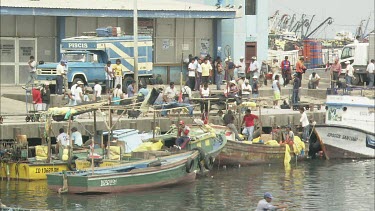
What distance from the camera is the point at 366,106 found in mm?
50562

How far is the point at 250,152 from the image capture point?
47.0m

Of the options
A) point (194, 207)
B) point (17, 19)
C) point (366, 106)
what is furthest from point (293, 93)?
point (194, 207)

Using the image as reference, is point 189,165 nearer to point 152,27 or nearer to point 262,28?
point 152,27

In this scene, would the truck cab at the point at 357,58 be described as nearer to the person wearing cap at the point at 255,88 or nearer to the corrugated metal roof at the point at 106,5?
the corrugated metal roof at the point at 106,5

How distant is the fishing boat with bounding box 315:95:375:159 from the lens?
166 feet

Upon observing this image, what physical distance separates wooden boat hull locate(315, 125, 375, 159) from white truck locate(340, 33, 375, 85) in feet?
34.5

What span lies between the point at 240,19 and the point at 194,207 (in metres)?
27.7

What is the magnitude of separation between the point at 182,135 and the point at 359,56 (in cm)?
2276

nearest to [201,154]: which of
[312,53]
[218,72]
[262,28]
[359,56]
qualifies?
[218,72]

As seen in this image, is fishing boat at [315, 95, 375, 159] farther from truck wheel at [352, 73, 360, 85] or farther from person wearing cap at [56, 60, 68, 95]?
person wearing cap at [56, 60, 68, 95]

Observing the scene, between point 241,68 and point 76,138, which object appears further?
point 241,68

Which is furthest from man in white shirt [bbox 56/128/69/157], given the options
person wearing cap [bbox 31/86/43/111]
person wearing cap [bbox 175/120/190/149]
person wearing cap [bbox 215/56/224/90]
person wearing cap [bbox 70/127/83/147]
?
person wearing cap [bbox 215/56/224/90]

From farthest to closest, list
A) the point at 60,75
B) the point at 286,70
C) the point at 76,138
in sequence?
the point at 286,70, the point at 60,75, the point at 76,138

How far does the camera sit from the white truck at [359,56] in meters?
62.0
